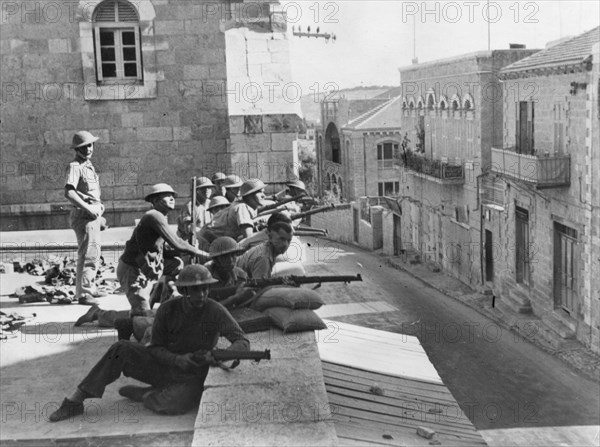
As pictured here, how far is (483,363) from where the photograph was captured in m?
20.0

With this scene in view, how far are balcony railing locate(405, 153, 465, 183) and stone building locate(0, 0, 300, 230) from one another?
1763 cm

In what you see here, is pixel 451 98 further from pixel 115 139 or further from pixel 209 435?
pixel 209 435

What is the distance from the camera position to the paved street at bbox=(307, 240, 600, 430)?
54.0 feet

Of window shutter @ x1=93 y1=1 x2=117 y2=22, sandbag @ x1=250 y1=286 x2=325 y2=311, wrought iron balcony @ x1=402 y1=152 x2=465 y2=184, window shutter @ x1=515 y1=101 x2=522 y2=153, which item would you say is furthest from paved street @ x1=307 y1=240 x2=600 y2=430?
sandbag @ x1=250 y1=286 x2=325 y2=311

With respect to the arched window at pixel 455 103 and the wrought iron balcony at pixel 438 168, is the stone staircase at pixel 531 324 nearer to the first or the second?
the wrought iron balcony at pixel 438 168

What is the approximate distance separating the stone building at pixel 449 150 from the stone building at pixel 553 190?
1.92m

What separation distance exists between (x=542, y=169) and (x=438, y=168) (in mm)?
10821

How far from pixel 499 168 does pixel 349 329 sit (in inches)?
644

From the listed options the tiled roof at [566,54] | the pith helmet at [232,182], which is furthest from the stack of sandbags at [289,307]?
the tiled roof at [566,54]

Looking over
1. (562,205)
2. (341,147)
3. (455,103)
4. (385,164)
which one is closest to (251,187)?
(562,205)

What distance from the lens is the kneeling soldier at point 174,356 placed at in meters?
6.44

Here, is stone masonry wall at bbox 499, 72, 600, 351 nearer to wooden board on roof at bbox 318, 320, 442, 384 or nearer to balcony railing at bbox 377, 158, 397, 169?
wooden board on roof at bbox 318, 320, 442, 384

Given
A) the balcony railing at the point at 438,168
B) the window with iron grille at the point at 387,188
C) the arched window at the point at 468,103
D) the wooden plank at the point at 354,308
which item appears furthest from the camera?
the window with iron grille at the point at 387,188

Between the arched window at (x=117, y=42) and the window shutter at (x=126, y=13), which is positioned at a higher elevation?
the window shutter at (x=126, y=13)
